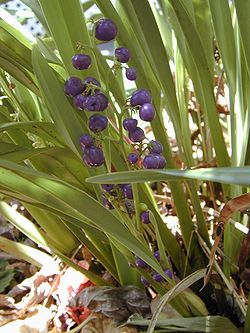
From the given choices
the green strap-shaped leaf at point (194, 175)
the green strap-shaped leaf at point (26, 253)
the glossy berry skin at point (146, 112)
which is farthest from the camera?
the green strap-shaped leaf at point (26, 253)

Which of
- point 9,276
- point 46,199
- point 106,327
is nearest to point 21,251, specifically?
point 9,276

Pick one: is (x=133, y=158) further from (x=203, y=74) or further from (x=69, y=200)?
(x=203, y=74)

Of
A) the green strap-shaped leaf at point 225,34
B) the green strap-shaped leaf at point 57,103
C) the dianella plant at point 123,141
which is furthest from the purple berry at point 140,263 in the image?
the green strap-shaped leaf at point 225,34

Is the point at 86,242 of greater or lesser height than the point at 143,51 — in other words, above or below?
below

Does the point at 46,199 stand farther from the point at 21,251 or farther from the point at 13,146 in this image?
the point at 21,251

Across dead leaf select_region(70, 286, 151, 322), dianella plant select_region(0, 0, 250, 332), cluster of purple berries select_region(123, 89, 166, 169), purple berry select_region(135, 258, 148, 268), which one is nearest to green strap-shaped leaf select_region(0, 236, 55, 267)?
dianella plant select_region(0, 0, 250, 332)

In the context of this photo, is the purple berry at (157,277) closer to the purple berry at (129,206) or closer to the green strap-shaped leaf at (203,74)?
the purple berry at (129,206)

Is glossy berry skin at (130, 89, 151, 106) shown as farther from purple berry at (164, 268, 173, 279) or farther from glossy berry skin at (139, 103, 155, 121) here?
purple berry at (164, 268, 173, 279)

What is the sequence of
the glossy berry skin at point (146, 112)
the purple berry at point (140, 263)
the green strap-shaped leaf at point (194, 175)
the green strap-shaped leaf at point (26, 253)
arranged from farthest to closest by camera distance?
1. the green strap-shaped leaf at point (26, 253)
2. the purple berry at point (140, 263)
3. the glossy berry skin at point (146, 112)
4. the green strap-shaped leaf at point (194, 175)
